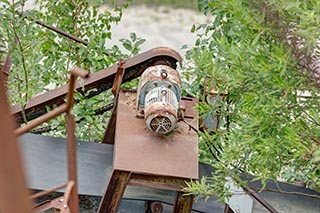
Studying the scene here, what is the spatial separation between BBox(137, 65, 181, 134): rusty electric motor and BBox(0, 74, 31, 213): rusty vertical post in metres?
1.33

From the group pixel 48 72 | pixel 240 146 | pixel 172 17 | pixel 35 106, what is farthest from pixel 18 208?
pixel 172 17

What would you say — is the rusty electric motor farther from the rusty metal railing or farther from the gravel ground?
the gravel ground

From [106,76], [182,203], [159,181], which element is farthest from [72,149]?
[106,76]

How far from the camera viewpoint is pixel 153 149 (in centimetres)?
174

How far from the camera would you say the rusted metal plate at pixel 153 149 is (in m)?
1.67

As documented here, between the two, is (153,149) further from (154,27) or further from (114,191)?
(154,27)

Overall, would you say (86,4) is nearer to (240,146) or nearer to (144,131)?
(144,131)

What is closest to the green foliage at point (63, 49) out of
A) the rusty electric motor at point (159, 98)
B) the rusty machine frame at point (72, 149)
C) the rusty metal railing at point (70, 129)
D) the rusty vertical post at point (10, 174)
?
the rusty machine frame at point (72, 149)

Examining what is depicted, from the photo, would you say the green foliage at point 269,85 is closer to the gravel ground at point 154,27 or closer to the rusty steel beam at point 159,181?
the rusty steel beam at point 159,181

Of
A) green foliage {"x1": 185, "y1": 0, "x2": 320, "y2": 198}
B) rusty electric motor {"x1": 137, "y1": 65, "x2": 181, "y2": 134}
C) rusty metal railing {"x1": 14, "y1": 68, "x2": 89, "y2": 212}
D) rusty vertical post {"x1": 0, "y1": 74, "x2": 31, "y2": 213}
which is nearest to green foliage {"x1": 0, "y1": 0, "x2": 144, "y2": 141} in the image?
rusty electric motor {"x1": 137, "y1": 65, "x2": 181, "y2": 134}

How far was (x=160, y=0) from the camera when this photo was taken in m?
2.78

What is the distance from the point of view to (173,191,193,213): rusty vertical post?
1.78m

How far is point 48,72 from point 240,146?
4.74 feet

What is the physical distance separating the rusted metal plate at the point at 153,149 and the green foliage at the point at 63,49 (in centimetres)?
58
